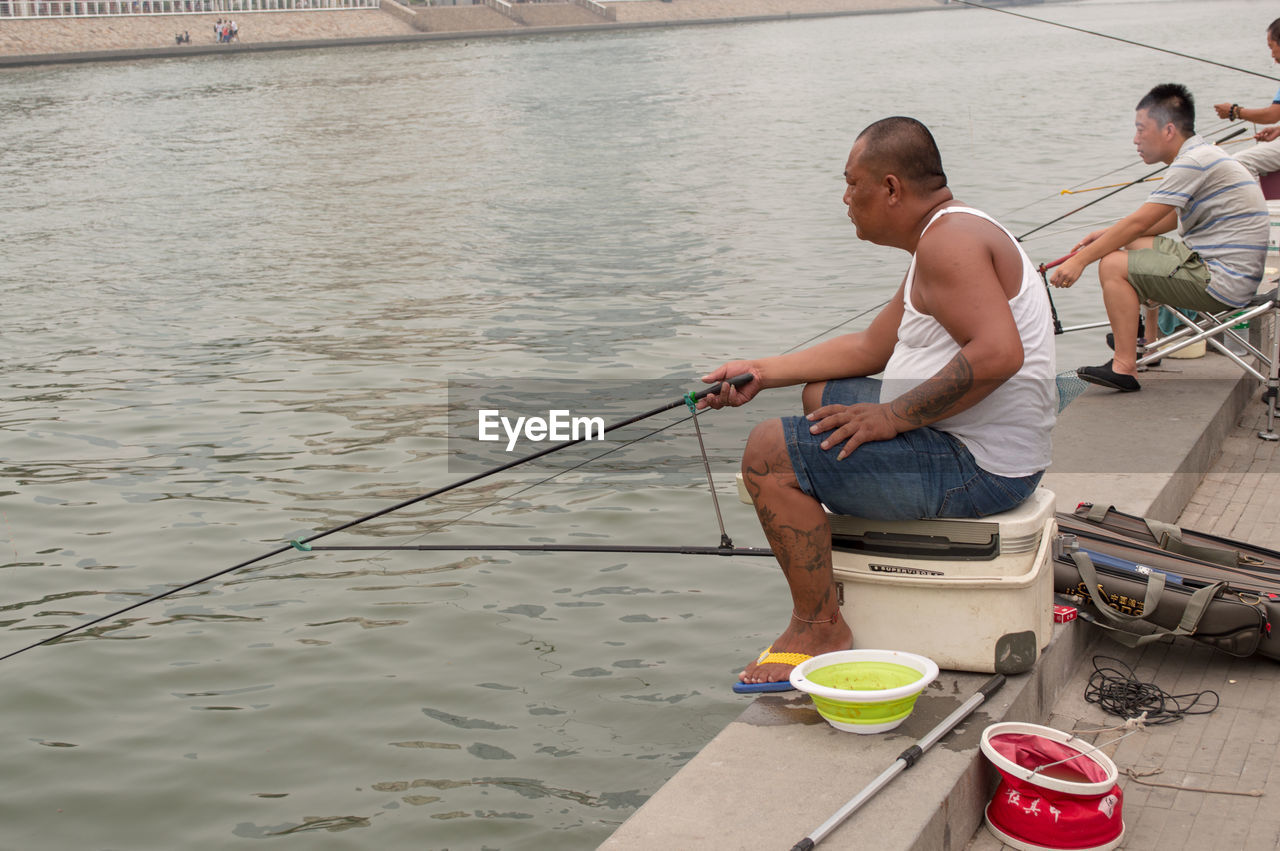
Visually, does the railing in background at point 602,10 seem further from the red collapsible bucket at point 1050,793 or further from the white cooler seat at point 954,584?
the red collapsible bucket at point 1050,793

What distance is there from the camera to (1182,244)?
5730 mm

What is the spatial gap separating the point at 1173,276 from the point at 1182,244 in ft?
0.67

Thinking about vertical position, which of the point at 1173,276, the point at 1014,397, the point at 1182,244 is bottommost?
the point at 1014,397

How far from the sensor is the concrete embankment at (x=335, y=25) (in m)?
49.1

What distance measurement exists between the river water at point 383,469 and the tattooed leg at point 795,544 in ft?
2.99

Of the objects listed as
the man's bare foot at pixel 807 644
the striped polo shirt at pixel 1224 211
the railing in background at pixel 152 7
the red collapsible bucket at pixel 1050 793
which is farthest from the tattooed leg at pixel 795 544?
the railing in background at pixel 152 7

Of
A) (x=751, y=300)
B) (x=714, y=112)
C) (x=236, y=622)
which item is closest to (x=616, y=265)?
(x=751, y=300)

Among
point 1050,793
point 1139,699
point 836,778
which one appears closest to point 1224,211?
point 1139,699

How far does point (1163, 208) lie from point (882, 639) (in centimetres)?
319

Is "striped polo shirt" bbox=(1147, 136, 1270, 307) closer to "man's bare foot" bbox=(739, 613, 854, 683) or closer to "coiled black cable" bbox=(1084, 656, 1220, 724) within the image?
"coiled black cable" bbox=(1084, 656, 1220, 724)

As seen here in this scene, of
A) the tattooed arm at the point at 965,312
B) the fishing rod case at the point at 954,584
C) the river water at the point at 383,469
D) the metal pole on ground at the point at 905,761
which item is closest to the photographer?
the metal pole on ground at the point at 905,761

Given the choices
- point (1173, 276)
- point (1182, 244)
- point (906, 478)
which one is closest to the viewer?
point (906, 478)

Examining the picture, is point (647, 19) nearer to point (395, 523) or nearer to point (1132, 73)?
point (1132, 73)

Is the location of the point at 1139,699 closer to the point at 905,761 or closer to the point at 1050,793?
the point at 1050,793
